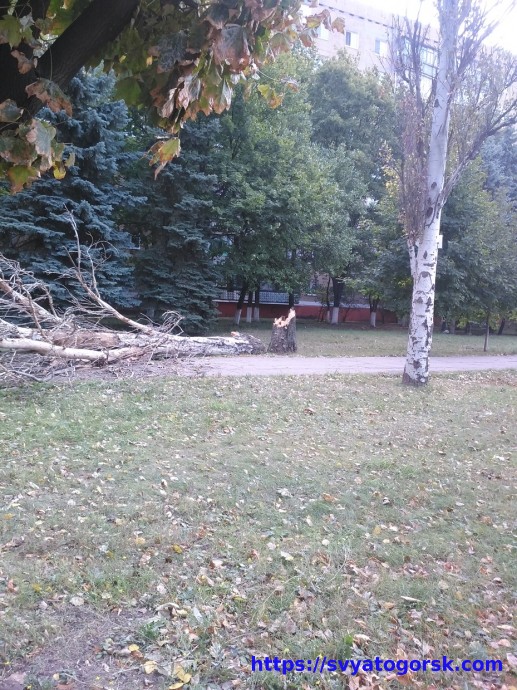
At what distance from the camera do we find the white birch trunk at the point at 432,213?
10500 millimetres

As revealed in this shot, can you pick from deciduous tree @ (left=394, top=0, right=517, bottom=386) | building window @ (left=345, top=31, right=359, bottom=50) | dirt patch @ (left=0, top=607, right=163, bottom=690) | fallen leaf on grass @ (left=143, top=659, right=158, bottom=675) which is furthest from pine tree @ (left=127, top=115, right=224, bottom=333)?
building window @ (left=345, top=31, right=359, bottom=50)

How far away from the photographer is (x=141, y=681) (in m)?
2.70

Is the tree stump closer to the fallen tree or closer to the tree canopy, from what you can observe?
the fallen tree

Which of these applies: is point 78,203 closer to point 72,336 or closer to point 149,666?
point 72,336

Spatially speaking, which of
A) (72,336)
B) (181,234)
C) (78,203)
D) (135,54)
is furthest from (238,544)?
(181,234)

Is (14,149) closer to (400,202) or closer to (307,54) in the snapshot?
(400,202)

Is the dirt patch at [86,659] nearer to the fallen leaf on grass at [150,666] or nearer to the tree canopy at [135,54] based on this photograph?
the fallen leaf on grass at [150,666]

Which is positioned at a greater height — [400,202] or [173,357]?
[400,202]

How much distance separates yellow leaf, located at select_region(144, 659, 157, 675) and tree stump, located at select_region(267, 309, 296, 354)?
12.5 meters

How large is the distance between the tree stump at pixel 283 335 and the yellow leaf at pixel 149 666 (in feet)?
41.0

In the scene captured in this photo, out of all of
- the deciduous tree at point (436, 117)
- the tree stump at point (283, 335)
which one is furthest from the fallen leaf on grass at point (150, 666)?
the tree stump at point (283, 335)

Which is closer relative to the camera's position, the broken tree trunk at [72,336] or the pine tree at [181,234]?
the broken tree trunk at [72,336]

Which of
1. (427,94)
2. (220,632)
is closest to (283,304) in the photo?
(427,94)

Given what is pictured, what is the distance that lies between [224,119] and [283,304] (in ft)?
54.9
